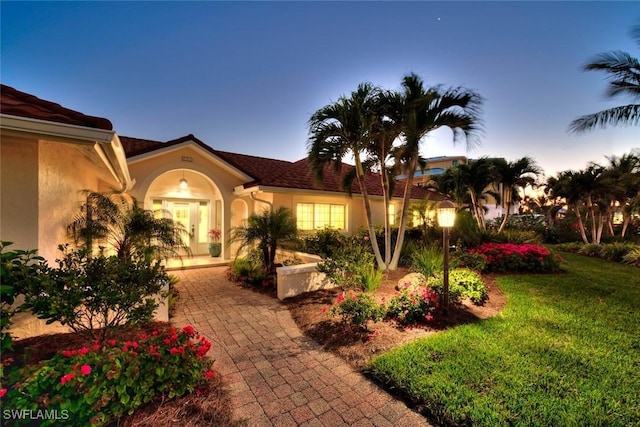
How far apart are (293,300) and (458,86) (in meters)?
7.87

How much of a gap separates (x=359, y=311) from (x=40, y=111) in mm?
5744

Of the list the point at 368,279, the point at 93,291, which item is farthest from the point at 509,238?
the point at 93,291

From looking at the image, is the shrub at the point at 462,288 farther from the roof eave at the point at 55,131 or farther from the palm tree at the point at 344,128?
the roof eave at the point at 55,131

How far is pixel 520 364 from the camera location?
3607 mm

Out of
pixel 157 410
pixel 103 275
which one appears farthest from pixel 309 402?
pixel 103 275

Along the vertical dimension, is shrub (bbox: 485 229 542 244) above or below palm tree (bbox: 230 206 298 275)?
below

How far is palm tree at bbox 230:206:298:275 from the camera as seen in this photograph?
814cm

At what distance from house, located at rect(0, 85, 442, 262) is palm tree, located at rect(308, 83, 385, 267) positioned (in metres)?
1.44

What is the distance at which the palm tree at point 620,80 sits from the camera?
9.08m

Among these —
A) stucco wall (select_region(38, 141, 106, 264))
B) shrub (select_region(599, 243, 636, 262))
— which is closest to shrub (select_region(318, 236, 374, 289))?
stucco wall (select_region(38, 141, 106, 264))

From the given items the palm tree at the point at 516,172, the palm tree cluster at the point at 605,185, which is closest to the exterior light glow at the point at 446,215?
the palm tree at the point at 516,172

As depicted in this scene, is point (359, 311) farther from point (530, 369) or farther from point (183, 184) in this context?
point (183, 184)

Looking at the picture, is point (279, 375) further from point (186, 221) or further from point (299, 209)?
point (186, 221)

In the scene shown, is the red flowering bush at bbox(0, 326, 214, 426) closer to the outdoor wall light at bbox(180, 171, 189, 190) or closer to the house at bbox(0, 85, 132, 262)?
the house at bbox(0, 85, 132, 262)
